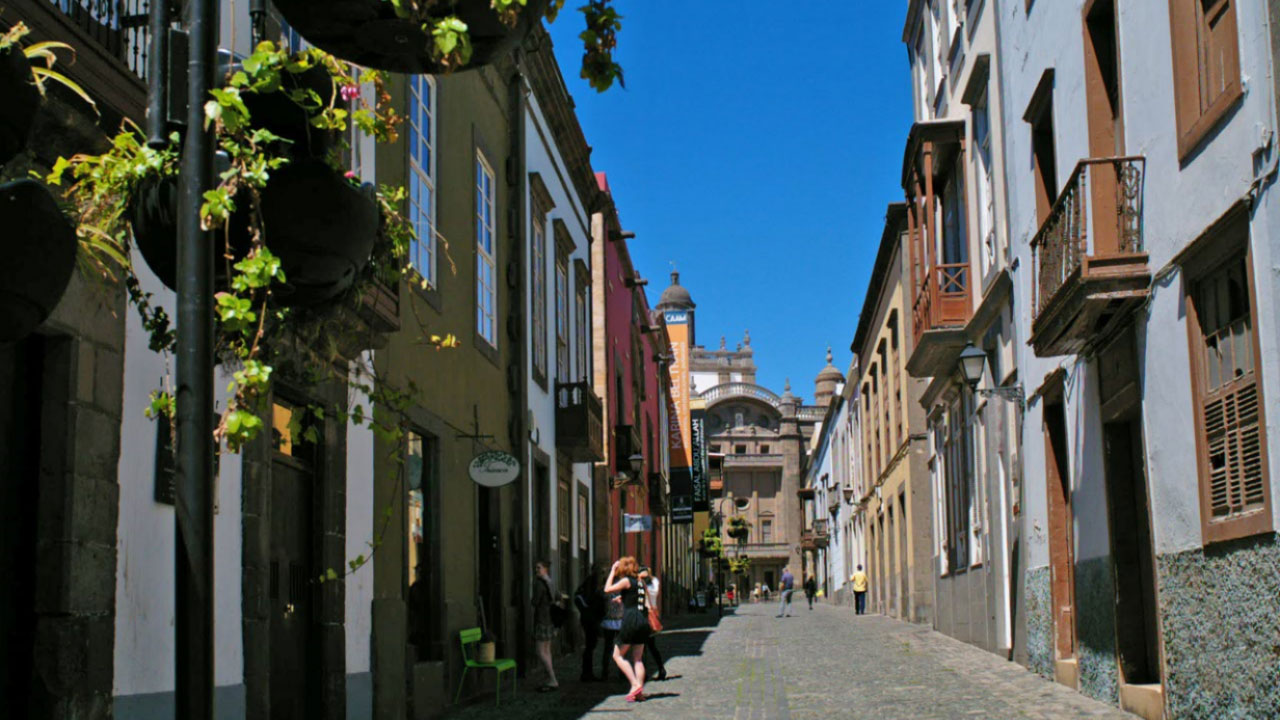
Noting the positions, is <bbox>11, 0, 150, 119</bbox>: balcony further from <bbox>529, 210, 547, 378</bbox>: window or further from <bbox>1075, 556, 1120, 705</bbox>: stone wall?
<bbox>529, 210, 547, 378</bbox>: window

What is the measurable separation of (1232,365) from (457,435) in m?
8.01

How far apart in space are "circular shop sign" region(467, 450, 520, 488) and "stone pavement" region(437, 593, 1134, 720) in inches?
86.5

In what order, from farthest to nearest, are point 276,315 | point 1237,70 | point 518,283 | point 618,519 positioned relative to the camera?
point 618,519 < point 518,283 < point 1237,70 < point 276,315

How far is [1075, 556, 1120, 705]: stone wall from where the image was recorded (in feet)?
38.2

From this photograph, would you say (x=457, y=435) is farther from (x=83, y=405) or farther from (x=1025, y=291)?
(x=83, y=405)

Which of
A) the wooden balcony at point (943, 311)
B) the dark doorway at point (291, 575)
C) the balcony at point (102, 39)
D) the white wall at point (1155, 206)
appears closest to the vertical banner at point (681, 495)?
the wooden balcony at point (943, 311)

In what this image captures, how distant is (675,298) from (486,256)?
426 feet

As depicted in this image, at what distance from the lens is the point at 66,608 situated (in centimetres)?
620

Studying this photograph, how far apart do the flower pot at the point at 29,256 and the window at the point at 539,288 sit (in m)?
16.8

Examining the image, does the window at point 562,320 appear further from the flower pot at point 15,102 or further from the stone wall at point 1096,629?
the flower pot at point 15,102

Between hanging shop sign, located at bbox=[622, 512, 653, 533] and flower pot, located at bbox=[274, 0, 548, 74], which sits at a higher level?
flower pot, located at bbox=[274, 0, 548, 74]

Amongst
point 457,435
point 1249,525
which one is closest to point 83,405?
point 1249,525

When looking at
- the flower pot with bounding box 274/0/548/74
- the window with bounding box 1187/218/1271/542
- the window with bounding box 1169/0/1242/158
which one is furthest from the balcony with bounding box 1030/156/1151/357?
the flower pot with bounding box 274/0/548/74

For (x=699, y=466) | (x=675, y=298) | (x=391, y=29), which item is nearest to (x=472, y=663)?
(x=391, y=29)
